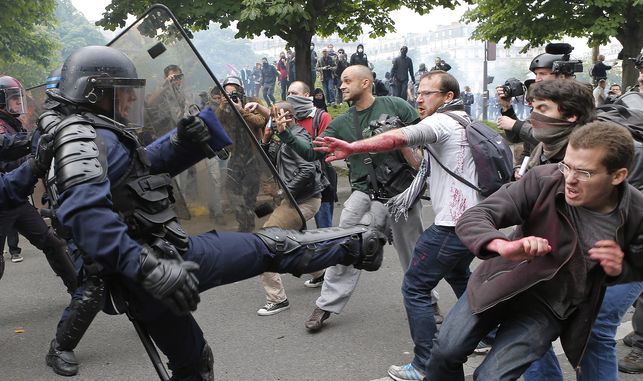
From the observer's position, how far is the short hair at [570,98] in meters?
3.14

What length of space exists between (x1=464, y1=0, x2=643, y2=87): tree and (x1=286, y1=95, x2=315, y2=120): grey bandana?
13.3m

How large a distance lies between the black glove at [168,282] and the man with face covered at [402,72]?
1685 centimetres

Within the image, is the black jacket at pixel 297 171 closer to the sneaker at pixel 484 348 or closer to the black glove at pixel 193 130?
the sneaker at pixel 484 348

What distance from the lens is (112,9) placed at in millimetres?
14133

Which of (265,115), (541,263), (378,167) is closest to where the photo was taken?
(541,263)

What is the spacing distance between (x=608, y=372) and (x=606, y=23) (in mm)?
17082

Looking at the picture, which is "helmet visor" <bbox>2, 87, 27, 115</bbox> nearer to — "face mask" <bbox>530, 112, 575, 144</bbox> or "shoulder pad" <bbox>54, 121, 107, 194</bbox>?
"shoulder pad" <bbox>54, 121, 107, 194</bbox>

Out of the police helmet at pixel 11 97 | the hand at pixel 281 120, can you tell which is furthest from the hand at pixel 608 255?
the police helmet at pixel 11 97

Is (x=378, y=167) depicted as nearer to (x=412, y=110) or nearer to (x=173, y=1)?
(x=412, y=110)

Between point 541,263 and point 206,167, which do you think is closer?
point 541,263

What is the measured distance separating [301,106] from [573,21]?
595 inches

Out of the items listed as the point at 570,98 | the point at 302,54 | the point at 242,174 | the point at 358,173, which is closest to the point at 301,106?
the point at 358,173

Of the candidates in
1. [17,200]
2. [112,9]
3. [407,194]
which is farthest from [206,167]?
[112,9]

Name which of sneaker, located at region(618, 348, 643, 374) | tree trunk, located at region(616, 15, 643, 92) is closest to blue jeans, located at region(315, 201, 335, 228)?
sneaker, located at region(618, 348, 643, 374)
